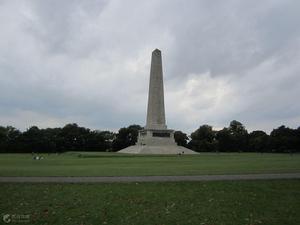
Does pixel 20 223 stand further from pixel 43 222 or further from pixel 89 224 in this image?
pixel 89 224

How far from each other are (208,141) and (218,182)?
86126mm

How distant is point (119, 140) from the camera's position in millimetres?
91438

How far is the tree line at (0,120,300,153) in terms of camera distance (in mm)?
79188

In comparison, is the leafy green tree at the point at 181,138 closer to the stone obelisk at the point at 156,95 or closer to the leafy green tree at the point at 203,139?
the leafy green tree at the point at 203,139

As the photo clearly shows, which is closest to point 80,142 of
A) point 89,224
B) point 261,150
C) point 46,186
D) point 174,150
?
point 174,150

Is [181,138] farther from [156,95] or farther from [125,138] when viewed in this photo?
[156,95]

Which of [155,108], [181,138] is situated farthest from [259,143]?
[155,108]

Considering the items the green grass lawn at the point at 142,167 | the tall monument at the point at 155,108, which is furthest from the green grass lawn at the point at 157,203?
the tall monument at the point at 155,108

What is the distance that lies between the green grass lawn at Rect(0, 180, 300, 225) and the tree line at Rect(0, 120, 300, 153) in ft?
232

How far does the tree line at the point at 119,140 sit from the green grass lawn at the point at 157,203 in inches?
2784

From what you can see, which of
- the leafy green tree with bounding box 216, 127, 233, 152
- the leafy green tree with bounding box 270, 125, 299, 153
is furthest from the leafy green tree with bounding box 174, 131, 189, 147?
the leafy green tree with bounding box 270, 125, 299, 153

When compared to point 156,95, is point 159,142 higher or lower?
lower

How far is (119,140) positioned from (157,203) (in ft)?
269

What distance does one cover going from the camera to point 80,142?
88.6 meters
